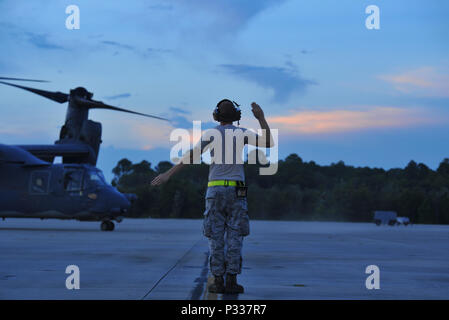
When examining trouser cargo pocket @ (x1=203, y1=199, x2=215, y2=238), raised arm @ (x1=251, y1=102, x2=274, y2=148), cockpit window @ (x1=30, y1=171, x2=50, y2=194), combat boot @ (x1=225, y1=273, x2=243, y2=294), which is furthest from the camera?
cockpit window @ (x1=30, y1=171, x2=50, y2=194)

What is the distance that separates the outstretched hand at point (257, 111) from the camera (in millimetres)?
7133

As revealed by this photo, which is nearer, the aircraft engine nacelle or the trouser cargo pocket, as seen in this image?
the trouser cargo pocket

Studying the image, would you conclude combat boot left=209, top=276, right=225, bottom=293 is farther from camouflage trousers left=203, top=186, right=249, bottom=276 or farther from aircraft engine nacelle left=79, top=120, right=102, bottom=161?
aircraft engine nacelle left=79, top=120, right=102, bottom=161

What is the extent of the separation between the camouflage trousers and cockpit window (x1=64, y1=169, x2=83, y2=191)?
20.5m

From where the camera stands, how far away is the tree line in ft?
333

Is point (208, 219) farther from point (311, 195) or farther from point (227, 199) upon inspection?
point (311, 195)

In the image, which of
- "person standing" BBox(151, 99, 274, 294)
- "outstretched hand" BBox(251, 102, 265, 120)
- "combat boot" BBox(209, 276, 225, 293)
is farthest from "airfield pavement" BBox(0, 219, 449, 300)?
"outstretched hand" BBox(251, 102, 265, 120)

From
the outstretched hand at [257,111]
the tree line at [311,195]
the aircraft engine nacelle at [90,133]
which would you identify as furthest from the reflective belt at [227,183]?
the tree line at [311,195]

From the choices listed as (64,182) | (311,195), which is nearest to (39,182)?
(64,182)

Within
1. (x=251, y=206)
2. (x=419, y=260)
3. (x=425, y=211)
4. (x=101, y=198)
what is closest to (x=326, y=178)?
(x=251, y=206)

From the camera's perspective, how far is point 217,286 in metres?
6.79

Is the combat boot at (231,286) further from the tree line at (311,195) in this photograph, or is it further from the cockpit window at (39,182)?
the tree line at (311,195)

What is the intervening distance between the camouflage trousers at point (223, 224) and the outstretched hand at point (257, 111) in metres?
0.86
